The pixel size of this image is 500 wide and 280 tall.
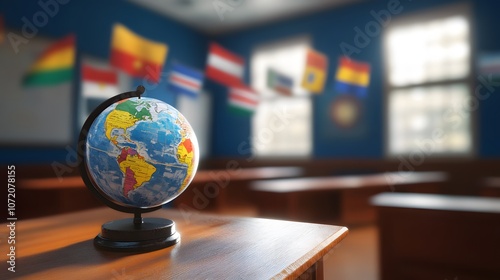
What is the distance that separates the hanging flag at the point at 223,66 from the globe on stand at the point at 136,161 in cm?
413

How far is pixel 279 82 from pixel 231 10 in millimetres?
1558

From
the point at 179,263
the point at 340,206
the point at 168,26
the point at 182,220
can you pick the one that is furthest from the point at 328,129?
the point at 179,263

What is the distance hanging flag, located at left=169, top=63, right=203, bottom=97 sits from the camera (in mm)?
4668

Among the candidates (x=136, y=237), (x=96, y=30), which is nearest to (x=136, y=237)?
(x=136, y=237)

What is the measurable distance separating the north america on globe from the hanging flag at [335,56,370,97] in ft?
14.7

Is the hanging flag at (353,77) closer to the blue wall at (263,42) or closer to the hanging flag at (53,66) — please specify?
the blue wall at (263,42)

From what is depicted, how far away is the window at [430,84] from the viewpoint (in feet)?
15.8

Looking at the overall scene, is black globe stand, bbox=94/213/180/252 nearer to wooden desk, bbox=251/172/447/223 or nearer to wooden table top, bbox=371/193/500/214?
wooden table top, bbox=371/193/500/214

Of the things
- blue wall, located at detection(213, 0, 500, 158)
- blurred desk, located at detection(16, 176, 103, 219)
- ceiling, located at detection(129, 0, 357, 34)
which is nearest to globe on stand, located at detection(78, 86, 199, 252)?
blurred desk, located at detection(16, 176, 103, 219)

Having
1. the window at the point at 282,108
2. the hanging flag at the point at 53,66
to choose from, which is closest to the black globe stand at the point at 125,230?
the hanging flag at the point at 53,66

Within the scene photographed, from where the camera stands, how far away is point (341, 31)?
5785 millimetres

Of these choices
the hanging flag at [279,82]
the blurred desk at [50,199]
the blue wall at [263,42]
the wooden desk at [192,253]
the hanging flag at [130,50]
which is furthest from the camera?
the hanging flag at [279,82]

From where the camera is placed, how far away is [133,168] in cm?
85

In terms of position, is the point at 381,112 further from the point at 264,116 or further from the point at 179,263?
the point at 179,263
